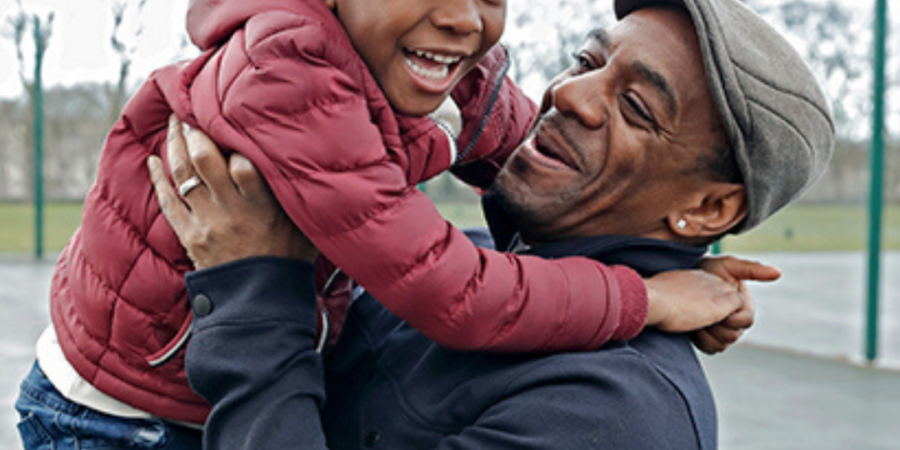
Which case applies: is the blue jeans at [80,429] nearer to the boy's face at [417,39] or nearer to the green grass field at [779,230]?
the boy's face at [417,39]

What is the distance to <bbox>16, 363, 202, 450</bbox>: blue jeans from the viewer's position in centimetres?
153

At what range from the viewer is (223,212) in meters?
1.35

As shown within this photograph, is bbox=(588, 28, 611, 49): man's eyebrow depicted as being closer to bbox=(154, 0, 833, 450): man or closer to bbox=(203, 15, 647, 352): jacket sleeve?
bbox=(154, 0, 833, 450): man

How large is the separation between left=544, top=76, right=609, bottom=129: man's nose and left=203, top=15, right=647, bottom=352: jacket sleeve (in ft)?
1.31

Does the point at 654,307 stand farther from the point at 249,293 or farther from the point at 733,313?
the point at 249,293

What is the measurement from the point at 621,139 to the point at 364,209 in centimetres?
58

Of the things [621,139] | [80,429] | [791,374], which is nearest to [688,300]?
[621,139]

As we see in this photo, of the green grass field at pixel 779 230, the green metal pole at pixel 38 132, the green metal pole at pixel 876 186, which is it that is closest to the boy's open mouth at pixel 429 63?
the green metal pole at pixel 876 186

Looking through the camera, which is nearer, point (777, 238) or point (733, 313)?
point (733, 313)

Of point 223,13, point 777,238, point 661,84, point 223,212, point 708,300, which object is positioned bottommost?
point 777,238

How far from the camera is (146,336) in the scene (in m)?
1.48

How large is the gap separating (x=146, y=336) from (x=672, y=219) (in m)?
0.93

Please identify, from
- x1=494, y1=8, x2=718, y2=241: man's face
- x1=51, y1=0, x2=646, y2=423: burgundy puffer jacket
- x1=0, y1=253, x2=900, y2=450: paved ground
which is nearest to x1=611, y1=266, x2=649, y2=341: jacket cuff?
x1=51, y1=0, x2=646, y2=423: burgundy puffer jacket

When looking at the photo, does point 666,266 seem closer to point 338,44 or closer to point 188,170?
point 338,44
